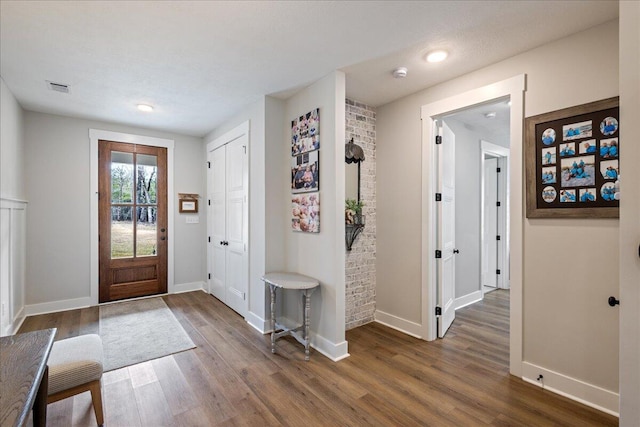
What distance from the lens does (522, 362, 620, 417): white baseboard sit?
1.94 m

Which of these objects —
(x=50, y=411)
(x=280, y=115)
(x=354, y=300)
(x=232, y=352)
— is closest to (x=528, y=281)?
Result: (x=354, y=300)

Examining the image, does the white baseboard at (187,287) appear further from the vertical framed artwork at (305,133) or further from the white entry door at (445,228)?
the white entry door at (445,228)

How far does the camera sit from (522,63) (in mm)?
2346

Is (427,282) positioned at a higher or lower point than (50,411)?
higher

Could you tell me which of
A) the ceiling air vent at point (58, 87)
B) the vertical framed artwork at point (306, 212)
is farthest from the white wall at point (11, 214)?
the vertical framed artwork at point (306, 212)

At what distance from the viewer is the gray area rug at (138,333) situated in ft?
8.97

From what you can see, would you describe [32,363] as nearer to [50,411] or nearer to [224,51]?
[50,411]

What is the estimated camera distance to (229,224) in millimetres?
4020

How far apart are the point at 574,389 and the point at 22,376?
120 inches

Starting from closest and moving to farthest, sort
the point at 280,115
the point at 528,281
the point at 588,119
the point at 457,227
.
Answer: the point at 588,119 → the point at 528,281 → the point at 280,115 → the point at 457,227

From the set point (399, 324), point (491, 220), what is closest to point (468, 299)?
point (399, 324)

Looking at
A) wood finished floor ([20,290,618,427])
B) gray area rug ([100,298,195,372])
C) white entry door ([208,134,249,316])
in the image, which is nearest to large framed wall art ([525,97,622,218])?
wood finished floor ([20,290,618,427])

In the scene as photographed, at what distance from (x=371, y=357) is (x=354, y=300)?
76 centimetres

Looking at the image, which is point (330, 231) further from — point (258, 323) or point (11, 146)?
point (11, 146)
